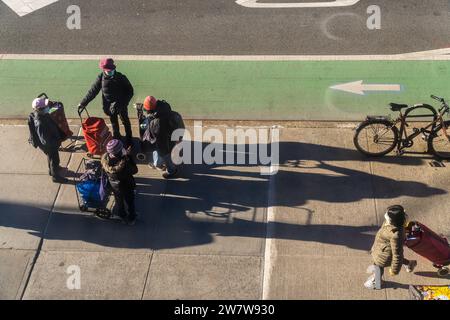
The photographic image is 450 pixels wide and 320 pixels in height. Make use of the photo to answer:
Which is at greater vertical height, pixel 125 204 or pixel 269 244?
pixel 125 204

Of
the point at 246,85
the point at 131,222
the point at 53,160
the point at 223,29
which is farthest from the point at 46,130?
the point at 223,29

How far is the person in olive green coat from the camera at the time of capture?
275 inches

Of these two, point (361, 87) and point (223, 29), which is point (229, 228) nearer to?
point (361, 87)

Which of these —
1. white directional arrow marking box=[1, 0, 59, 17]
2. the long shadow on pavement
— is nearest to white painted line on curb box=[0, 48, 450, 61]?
white directional arrow marking box=[1, 0, 59, 17]

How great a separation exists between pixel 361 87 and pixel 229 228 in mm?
4258

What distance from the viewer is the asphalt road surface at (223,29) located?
40.1 feet

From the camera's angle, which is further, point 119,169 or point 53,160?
point 53,160

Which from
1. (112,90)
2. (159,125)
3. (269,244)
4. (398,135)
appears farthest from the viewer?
(398,135)

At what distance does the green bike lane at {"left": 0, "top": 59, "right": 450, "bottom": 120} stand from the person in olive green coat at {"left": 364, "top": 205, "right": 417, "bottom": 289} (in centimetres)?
364

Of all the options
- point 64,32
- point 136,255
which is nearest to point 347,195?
point 136,255

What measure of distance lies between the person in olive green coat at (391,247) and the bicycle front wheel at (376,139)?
7.60 ft

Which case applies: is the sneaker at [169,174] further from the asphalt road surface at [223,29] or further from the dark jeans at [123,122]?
Result: the asphalt road surface at [223,29]

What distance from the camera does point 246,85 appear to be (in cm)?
1148

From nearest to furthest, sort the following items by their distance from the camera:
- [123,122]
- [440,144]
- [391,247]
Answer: [391,247] → [440,144] → [123,122]
